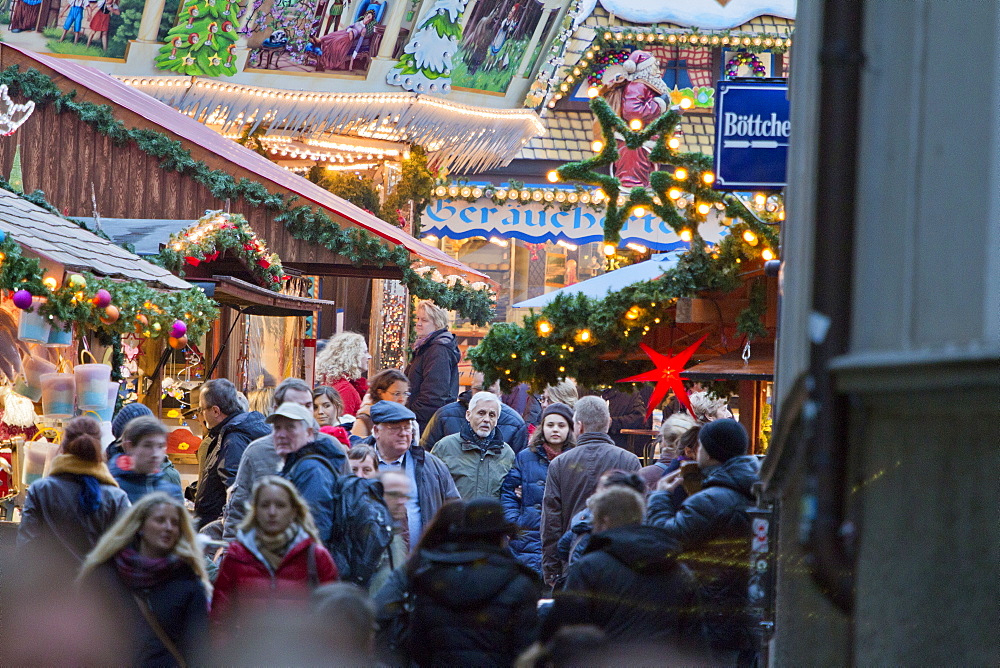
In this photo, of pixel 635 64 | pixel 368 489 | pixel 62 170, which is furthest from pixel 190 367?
pixel 635 64

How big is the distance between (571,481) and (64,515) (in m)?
2.91

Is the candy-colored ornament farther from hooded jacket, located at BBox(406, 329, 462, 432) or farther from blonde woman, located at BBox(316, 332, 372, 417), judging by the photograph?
blonde woman, located at BBox(316, 332, 372, 417)

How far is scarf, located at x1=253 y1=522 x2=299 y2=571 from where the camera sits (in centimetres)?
459

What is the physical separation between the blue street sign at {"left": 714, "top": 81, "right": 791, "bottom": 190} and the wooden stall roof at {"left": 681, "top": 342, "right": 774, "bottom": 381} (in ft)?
5.89

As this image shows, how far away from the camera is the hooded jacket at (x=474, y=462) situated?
7.75 metres

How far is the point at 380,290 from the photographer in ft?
59.5

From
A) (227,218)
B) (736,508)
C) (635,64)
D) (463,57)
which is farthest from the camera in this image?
(635,64)

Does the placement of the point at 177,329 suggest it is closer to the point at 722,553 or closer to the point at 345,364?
the point at 345,364

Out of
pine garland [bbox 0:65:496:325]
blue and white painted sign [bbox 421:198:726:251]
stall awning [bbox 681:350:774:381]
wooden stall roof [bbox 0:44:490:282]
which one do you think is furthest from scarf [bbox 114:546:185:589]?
blue and white painted sign [bbox 421:198:726:251]

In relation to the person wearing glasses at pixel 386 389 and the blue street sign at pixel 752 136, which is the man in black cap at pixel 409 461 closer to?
the person wearing glasses at pixel 386 389

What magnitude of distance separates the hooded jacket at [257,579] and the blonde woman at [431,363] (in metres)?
5.43

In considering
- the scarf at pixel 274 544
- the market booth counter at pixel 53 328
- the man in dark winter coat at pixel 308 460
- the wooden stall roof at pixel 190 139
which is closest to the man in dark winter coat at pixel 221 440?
the market booth counter at pixel 53 328

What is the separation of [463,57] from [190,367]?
6.98 metres

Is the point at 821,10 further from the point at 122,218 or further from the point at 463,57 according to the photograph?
the point at 463,57
